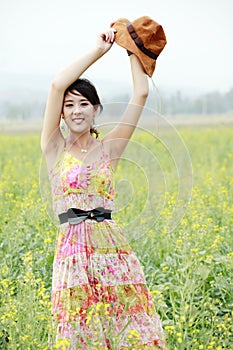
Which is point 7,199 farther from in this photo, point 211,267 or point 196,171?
point 196,171

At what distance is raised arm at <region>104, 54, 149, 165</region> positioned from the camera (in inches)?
128

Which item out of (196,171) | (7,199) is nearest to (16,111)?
(196,171)

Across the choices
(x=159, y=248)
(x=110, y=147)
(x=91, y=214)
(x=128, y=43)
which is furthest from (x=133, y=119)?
(x=159, y=248)

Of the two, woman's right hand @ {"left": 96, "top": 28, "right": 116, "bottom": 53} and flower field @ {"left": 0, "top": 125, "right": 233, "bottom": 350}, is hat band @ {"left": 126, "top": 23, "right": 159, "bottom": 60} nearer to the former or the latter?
woman's right hand @ {"left": 96, "top": 28, "right": 116, "bottom": 53}

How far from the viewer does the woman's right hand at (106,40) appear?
3182 mm

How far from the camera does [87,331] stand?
2.98 metres

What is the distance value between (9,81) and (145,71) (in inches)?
2419

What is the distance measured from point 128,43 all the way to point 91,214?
0.75 meters

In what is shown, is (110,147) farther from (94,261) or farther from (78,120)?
(94,261)

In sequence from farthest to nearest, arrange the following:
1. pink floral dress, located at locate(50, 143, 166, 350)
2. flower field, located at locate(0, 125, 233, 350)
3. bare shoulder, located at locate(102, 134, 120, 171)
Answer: bare shoulder, located at locate(102, 134, 120, 171) → pink floral dress, located at locate(50, 143, 166, 350) → flower field, located at locate(0, 125, 233, 350)

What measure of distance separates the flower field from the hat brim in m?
0.31

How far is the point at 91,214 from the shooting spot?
324 centimetres

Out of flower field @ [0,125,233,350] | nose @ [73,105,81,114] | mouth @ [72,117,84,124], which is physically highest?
nose @ [73,105,81,114]

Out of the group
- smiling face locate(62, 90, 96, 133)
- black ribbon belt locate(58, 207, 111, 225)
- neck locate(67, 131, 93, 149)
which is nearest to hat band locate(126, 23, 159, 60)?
smiling face locate(62, 90, 96, 133)
